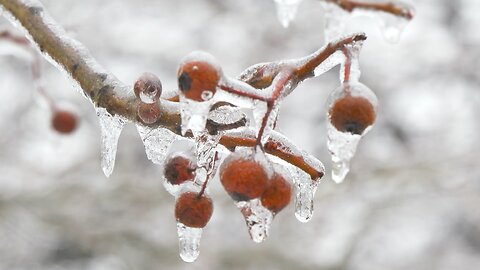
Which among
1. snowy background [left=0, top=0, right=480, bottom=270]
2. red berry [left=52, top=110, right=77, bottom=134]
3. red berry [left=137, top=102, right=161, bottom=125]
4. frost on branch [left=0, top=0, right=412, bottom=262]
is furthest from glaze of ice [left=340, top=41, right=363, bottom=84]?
snowy background [left=0, top=0, right=480, bottom=270]

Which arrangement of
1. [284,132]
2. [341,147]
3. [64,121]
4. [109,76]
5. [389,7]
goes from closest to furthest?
1. [389,7]
2. [341,147]
3. [109,76]
4. [64,121]
5. [284,132]

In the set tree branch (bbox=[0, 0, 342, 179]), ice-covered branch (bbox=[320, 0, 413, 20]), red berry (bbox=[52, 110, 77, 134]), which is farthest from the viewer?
red berry (bbox=[52, 110, 77, 134])

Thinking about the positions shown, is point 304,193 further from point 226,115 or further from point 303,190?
point 226,115

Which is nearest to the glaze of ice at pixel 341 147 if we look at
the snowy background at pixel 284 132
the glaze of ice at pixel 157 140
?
the glaze of ice at pixel 157 140

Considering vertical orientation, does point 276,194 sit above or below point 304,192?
below

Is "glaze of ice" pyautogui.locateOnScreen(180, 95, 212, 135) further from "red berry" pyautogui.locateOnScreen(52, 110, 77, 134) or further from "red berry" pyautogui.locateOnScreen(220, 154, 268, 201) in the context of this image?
"red berry" pyautogui.locateOnScreen(52, 110, 77, 134)

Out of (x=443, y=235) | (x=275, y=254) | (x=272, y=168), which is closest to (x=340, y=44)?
(x=272, y=168)

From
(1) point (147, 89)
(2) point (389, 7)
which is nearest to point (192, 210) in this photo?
(1) point (147, 89)

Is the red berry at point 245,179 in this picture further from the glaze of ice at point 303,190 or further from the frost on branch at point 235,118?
the glaze of ice at point 303,190
